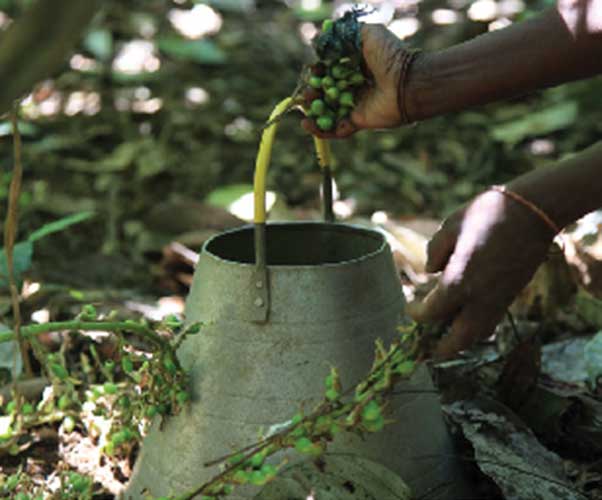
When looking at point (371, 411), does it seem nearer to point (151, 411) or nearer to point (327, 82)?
point (151, 411)

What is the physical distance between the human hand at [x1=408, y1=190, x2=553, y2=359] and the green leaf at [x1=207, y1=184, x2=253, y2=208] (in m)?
1.80

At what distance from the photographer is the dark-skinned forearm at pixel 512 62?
1.34 meters

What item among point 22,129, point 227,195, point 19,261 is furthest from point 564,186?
point 22,129

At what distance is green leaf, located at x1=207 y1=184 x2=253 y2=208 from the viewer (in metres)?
3.05

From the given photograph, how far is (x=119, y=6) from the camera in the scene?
4410 mm

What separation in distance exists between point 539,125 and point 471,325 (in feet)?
8.48

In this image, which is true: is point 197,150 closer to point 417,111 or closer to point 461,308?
point 417,111

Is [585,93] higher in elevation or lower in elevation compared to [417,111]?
lower

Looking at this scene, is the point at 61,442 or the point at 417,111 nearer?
the point at 417,111

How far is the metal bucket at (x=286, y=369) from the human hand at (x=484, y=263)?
0.22 m

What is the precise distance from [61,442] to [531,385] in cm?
97

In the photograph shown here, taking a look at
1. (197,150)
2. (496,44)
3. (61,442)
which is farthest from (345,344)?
(197,150)

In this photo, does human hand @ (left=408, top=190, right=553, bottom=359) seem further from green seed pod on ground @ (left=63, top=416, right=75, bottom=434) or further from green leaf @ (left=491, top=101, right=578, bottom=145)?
green leaf @ (left=491, top=101, right=578, bottom=145)

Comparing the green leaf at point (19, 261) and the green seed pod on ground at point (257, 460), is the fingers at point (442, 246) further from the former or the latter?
the green leaf at point (19, 261)
